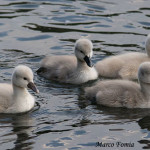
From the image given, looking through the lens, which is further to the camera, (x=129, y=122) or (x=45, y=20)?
(x=45, y=20)

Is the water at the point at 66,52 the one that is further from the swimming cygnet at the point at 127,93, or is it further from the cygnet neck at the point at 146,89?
the cygnet neck at the point at 146,89

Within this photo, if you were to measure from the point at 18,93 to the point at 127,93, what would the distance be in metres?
1.56

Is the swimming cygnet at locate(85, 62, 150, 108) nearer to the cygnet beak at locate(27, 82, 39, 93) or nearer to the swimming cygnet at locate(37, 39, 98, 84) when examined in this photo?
the cygnet beak at locate(27, 82, 39, 93)

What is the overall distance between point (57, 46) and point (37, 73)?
1.48m

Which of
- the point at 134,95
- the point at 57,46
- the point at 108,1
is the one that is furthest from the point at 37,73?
the point at 108,1

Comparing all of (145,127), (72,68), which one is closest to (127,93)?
(145,127)

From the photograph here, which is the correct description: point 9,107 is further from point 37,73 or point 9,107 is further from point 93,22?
point 93,22

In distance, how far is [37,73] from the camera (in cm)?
1063

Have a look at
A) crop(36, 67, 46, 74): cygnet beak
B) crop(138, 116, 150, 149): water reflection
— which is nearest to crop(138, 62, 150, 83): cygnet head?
crop(138, 116, 150, 149): water reflection

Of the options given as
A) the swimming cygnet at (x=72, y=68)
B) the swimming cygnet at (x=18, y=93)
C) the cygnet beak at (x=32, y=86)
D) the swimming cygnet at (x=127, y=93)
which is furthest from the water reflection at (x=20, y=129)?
the swimming cygnet at (x=72, y=68)

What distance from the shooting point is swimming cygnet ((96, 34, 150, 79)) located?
10.3 metres

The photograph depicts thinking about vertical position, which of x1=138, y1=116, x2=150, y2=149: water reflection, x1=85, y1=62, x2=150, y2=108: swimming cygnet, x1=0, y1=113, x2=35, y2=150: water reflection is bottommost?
x1=138, y1=116, x2=150, y2=149: water reflection

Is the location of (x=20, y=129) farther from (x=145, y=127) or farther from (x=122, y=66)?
(x=122, y=66)

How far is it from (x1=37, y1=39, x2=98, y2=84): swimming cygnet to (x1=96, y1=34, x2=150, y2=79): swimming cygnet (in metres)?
0.18
